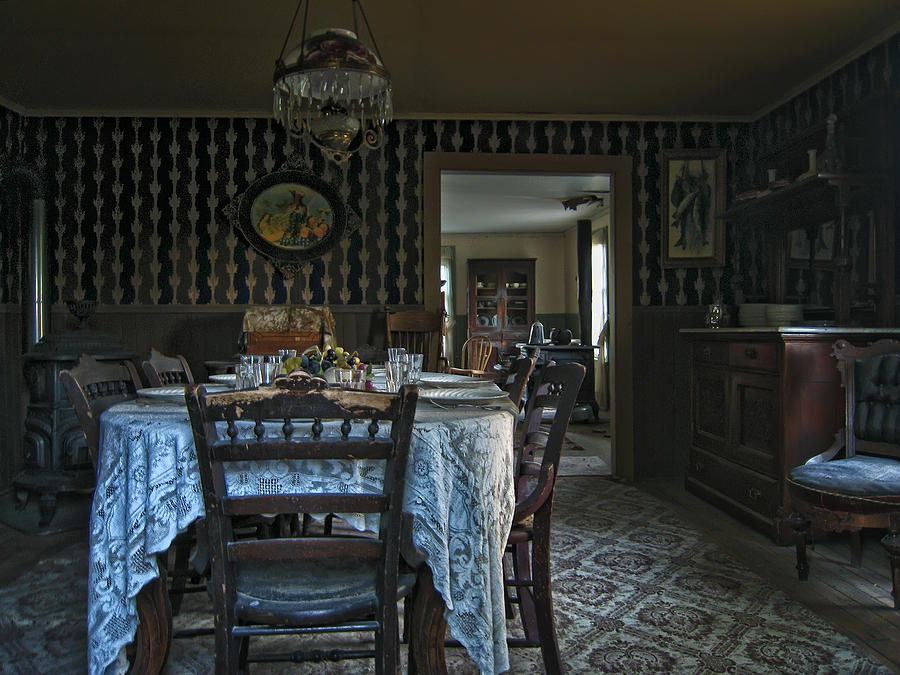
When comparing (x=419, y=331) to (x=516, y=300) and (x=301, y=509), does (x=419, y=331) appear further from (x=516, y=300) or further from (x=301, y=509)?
(x=516, y=300)

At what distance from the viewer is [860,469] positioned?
2697 mm

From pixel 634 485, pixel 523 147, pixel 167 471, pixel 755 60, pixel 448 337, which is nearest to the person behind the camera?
pixel 167 471

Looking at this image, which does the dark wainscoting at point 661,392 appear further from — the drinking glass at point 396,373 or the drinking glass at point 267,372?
the drinking glass at point 267,372

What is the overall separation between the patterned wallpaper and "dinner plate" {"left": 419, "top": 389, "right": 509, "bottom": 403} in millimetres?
2890

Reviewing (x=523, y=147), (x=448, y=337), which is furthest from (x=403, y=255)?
(x=448, y=337)

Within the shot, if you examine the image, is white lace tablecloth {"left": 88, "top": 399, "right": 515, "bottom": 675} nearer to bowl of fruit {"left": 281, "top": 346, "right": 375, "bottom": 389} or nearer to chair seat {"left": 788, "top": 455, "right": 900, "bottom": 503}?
bowl of fruit {"left": 281, "top": 346, "right": 375, "bottom": 389}

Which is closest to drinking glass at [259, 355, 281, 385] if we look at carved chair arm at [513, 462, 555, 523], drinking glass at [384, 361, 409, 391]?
drinking glass at [384, 361, 409, 391]

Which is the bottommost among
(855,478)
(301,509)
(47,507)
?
(47,507)

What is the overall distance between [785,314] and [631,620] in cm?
260

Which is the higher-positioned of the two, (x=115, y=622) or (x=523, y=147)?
(x=523, y=147)

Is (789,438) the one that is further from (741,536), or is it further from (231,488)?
(231,488)

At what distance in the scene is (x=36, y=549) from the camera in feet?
10.8

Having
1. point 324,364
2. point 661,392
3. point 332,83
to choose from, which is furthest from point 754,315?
point 324,364

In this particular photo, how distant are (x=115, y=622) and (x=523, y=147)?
4.22 m
